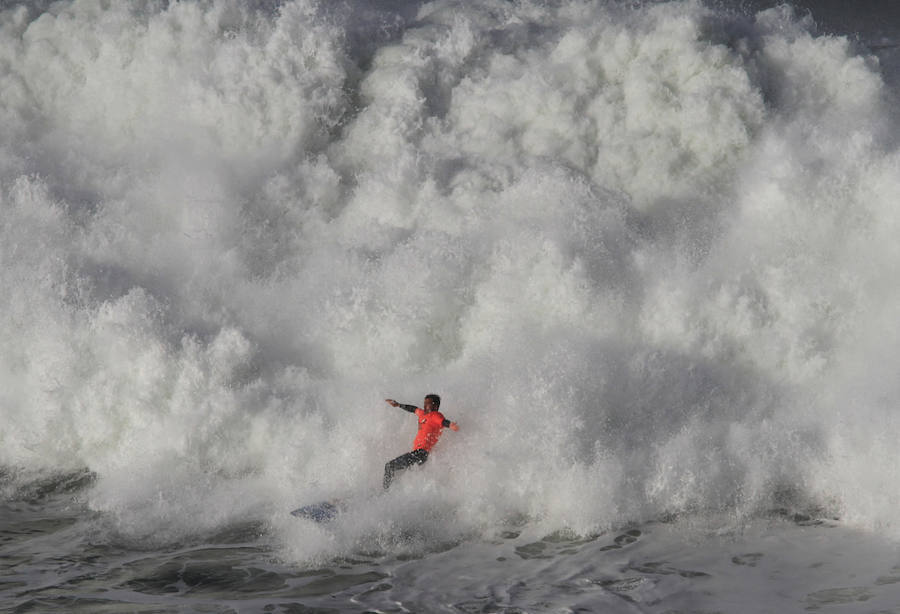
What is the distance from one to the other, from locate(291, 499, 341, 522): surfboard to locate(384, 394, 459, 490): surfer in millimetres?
756

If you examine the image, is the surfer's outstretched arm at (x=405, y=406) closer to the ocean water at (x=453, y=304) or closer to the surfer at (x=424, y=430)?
the surfer at (x=424, y=430)

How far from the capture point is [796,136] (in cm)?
1269

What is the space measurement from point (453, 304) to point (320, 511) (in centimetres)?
324

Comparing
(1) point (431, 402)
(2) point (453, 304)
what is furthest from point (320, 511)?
(2) point (453, 304)

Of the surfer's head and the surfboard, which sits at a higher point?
the surfer's head

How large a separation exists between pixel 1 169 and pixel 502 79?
6.48 meters

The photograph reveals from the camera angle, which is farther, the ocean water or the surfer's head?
the surfer's head

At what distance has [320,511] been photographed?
30.2 ft

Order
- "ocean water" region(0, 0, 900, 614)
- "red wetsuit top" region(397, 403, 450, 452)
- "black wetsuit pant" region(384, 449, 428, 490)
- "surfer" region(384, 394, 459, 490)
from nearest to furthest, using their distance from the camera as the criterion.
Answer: "ocean water" region(0, 0, 900, 614) → "black wetsuit pant" region(384, 449, 428, 490) → "surfer" region(384, 394, 459, 490) → "red wetsuit top" region(397, 403, 450, 452)

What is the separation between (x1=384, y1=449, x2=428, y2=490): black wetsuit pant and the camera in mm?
9852

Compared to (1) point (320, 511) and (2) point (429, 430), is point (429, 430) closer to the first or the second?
(2) point (429, 430)

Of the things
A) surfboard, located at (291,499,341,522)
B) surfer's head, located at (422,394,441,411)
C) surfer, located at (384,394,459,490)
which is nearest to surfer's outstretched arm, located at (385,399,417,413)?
surfer, located at (384,394,459,490)

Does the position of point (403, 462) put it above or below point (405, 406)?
below

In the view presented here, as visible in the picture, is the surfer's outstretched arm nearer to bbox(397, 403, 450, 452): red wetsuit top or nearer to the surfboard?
bbox(397, 403, 450, 452): red wetsuit top
